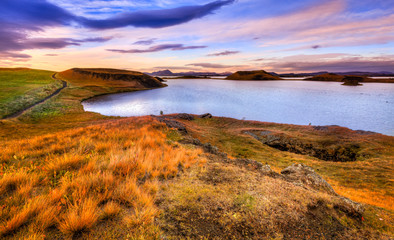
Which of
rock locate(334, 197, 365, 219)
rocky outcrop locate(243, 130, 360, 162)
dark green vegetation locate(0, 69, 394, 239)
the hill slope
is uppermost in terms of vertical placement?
the hill slope

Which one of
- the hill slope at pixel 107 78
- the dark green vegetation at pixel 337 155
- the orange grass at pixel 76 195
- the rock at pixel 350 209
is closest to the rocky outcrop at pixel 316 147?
the dark green vegetation at pixel 337 155

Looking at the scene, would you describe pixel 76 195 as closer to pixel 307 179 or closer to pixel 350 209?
pixel 350 209

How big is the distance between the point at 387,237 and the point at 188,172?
5304 millimetres

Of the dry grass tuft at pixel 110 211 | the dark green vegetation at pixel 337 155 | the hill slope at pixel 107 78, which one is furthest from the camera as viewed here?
the hill slope at pixel 107 78

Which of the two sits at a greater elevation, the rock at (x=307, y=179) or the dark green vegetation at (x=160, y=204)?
the dark green vegetation at (x=160, y=204)

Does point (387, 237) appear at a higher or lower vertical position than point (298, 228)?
lower

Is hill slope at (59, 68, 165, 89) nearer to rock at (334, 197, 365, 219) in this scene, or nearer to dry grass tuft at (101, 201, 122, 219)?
dry grass tuft at (101, 201, 122, 219)

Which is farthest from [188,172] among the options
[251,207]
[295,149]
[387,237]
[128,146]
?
[295,149]

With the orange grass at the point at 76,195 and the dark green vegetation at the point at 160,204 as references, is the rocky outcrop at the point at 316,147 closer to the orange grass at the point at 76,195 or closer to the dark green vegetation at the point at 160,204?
the dark green vegetation at the point at 160,204

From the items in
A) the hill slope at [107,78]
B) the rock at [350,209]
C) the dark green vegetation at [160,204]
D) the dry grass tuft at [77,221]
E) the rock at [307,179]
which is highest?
the hill slope at [107,78]

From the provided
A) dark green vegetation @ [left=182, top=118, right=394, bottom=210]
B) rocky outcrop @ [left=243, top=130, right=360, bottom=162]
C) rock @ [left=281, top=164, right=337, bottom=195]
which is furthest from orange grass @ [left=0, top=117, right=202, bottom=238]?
rocky outcrop @ [left=243, top=130, right=360, bottom=162]

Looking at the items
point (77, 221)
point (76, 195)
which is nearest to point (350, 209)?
point (77, 221)

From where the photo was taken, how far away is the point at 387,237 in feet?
12.0

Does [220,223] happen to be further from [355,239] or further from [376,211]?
[376,211]
